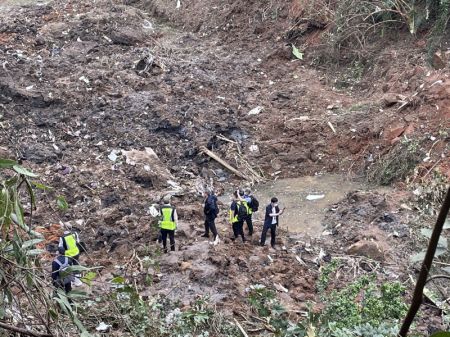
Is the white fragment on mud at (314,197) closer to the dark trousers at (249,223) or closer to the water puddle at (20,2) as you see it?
the dark trousers at (249,223)

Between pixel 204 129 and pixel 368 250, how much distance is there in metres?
4.21

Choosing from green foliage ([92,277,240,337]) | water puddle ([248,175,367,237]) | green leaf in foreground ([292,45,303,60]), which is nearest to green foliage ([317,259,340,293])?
water puddle ([248,175,367,237])

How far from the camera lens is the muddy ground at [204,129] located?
7168 millimetres

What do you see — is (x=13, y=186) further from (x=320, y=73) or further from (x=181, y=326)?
(x=320, y=73)

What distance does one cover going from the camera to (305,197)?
8.88 m

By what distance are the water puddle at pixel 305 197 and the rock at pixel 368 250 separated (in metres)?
0.86

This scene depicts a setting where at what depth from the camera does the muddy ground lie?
7168 mm

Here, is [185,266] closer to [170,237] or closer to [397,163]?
[170,237]

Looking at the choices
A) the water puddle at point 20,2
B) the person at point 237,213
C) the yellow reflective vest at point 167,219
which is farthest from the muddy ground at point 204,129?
the water puddle at point 20,2

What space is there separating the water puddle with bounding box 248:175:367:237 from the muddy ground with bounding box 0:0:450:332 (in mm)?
118

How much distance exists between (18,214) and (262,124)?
8.80 m

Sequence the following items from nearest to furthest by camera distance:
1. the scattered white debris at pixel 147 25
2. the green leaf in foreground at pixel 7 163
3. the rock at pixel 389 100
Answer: the green leaf in foreground at pixel 7 163 < the rock at pixel 389 100 < the scattered white debris at pixel 147 25

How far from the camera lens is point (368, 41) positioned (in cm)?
1180

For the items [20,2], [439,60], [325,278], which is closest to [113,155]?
[325,278]
